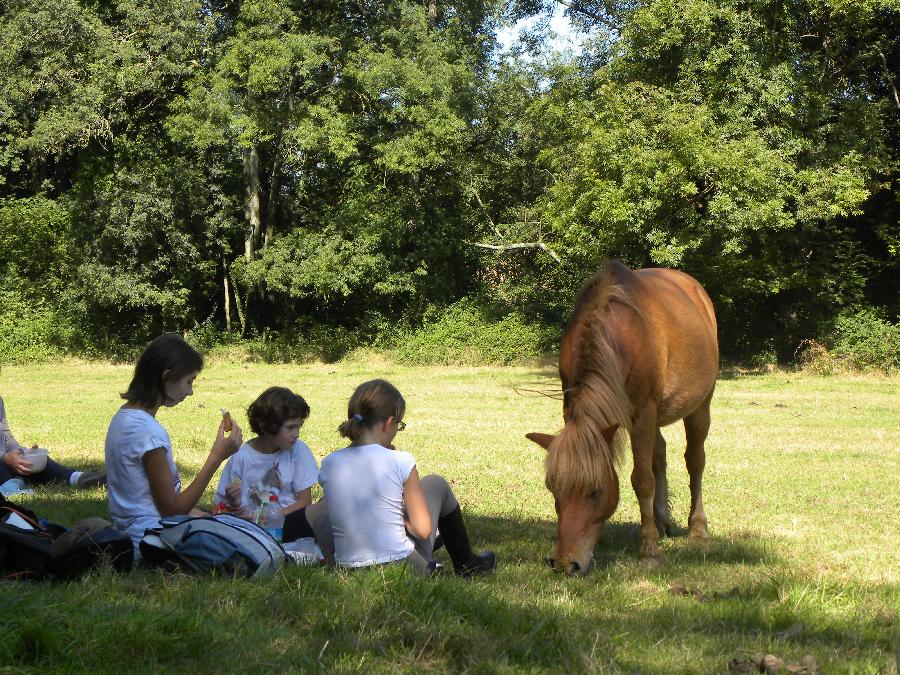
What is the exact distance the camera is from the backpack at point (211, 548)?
180 inches

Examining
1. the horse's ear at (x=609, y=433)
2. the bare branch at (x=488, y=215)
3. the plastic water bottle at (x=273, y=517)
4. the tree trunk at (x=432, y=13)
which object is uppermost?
the tree trunk at (x=432, y=13)

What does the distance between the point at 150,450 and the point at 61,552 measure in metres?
0.80

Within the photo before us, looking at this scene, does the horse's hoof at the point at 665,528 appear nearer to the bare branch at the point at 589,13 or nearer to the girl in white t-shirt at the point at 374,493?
the girl in white t-shirt at the point at 374,493

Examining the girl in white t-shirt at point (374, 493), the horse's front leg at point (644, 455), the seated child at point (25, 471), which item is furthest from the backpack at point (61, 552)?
the seated child at point (25, 471)

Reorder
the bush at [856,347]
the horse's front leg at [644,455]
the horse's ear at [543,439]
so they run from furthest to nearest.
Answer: the bush at [856,347] < the horse's front leg at [644,455] < the horse's ear at [543,439]

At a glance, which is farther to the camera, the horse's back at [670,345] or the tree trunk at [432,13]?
the tree trunk at [432,13]

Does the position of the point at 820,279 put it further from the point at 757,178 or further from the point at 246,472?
the point at 246,472

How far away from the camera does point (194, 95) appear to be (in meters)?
28.2

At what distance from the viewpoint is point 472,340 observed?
29344 mm

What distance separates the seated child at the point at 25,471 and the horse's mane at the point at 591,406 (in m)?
4.80

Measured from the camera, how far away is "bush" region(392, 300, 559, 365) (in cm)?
2869

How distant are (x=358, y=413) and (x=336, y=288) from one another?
2424 centimetres

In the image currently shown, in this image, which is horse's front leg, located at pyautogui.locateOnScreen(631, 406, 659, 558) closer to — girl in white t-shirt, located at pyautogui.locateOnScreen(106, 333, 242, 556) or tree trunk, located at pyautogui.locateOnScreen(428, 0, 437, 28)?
girl in white t-shirt, located at pyautogui.locateOnScreen(106, 333, 242, 556)

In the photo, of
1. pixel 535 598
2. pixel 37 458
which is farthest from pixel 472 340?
pixel 535 598
